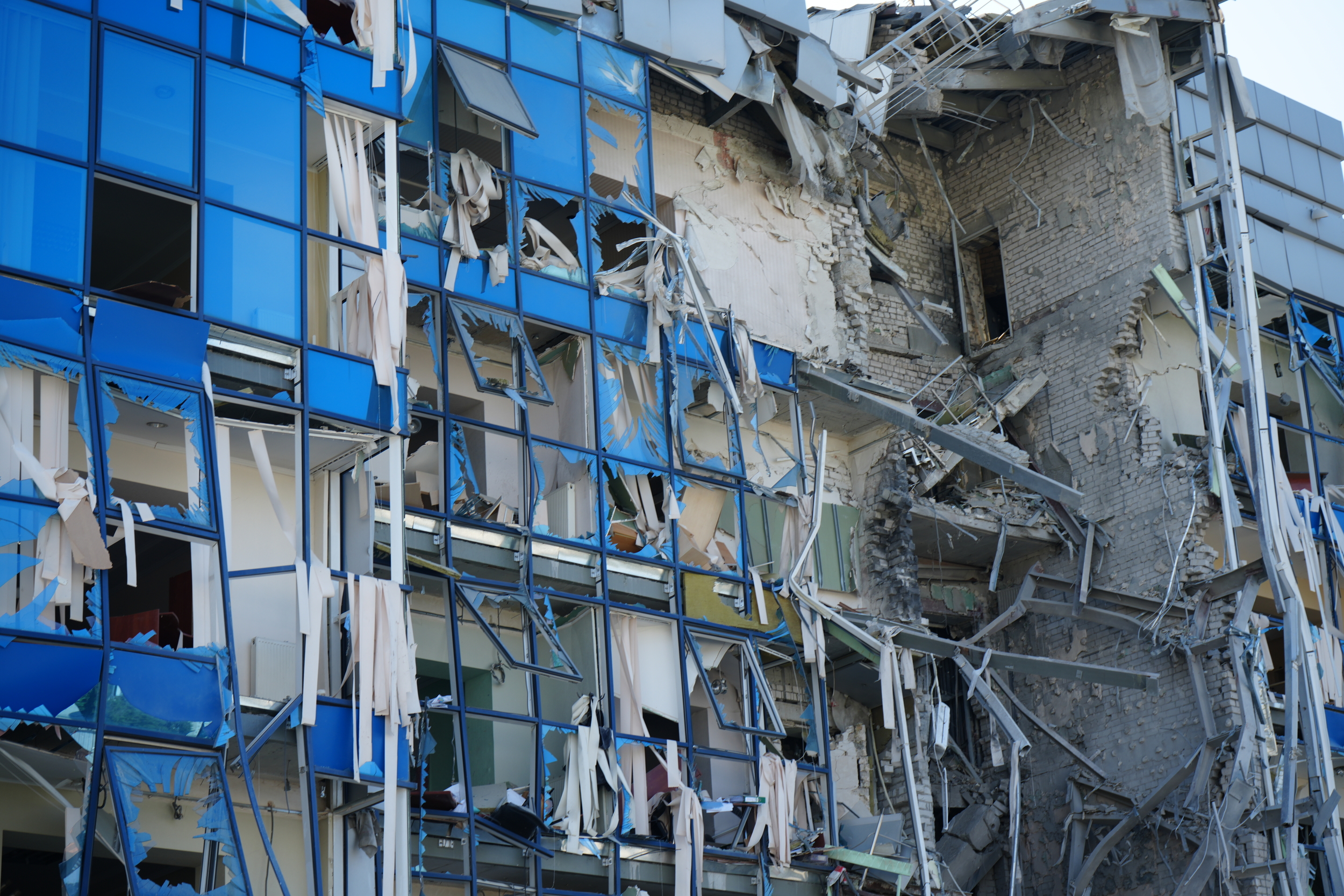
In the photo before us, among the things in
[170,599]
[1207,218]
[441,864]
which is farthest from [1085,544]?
[170,599]

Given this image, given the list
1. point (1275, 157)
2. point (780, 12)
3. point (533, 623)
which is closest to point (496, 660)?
point (533, 623)

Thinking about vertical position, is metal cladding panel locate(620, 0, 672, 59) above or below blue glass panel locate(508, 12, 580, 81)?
above

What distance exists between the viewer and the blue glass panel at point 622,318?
18344mm

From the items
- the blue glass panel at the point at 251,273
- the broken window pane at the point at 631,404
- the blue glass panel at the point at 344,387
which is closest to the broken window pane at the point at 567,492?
the broken window pane at the point at 631,404

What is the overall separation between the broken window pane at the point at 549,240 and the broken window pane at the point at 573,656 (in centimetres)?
387

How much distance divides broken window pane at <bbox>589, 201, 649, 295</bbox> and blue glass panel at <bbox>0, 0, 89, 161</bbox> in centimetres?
A: 647

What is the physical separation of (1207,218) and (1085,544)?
5.29 metres

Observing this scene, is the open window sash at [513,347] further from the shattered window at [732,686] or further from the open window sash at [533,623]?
the shattered window at [732,686]

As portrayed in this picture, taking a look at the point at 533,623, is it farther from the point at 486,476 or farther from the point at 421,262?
the point at 421,262

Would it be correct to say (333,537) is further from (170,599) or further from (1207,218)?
(1207,218)

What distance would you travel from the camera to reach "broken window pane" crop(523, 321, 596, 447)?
17.9 metres

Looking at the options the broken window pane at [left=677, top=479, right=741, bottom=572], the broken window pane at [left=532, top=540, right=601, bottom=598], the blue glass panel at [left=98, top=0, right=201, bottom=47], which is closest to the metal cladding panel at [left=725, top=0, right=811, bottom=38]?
the broken window pane at [left=677, top=479, right=741, bottom=572]

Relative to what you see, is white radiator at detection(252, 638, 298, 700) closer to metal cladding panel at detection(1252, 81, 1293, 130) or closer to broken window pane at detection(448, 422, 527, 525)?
broken window pane at detection(448, 422, 527, 525)

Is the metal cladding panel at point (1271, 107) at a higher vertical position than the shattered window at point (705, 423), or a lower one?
higher
